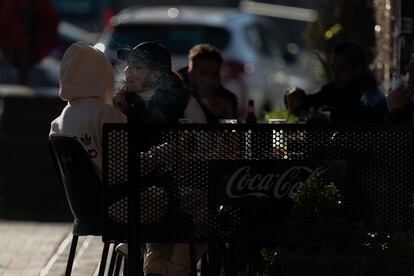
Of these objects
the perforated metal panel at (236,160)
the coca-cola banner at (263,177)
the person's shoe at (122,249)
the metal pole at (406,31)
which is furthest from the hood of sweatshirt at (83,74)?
the metal pole at (406,31)

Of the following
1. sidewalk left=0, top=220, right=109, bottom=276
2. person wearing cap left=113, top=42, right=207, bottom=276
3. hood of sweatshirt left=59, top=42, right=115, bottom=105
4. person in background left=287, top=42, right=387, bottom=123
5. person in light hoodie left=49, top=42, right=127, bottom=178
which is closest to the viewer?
person in light hoodie left=49, top=42, right=127, bottom=178

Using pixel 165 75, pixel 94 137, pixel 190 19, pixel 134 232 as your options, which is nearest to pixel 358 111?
pixel 165 75

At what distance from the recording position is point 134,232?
5578 millimetres

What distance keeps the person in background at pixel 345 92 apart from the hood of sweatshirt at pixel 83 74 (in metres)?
2.29

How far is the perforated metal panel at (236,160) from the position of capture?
17.9ft

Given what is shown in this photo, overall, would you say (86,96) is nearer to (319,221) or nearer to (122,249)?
(122,249)

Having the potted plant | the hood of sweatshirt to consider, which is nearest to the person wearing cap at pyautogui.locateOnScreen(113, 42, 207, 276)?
the hood of sweatshirt

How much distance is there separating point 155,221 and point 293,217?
588 millimetres

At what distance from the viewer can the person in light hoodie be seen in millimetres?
6215

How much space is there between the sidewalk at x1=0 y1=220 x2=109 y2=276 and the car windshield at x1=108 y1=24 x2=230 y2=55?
18.5ft

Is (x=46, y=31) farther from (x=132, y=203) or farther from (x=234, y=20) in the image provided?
(x=132, y=203)

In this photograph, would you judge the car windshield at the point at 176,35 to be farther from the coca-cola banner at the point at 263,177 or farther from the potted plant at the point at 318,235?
the potted plant at the point at 318,235

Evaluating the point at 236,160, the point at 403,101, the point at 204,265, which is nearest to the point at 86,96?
the point at 236,160

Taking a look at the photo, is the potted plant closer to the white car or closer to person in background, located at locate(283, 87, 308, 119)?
person in background, located at locate(283, 87, 308, 119)
